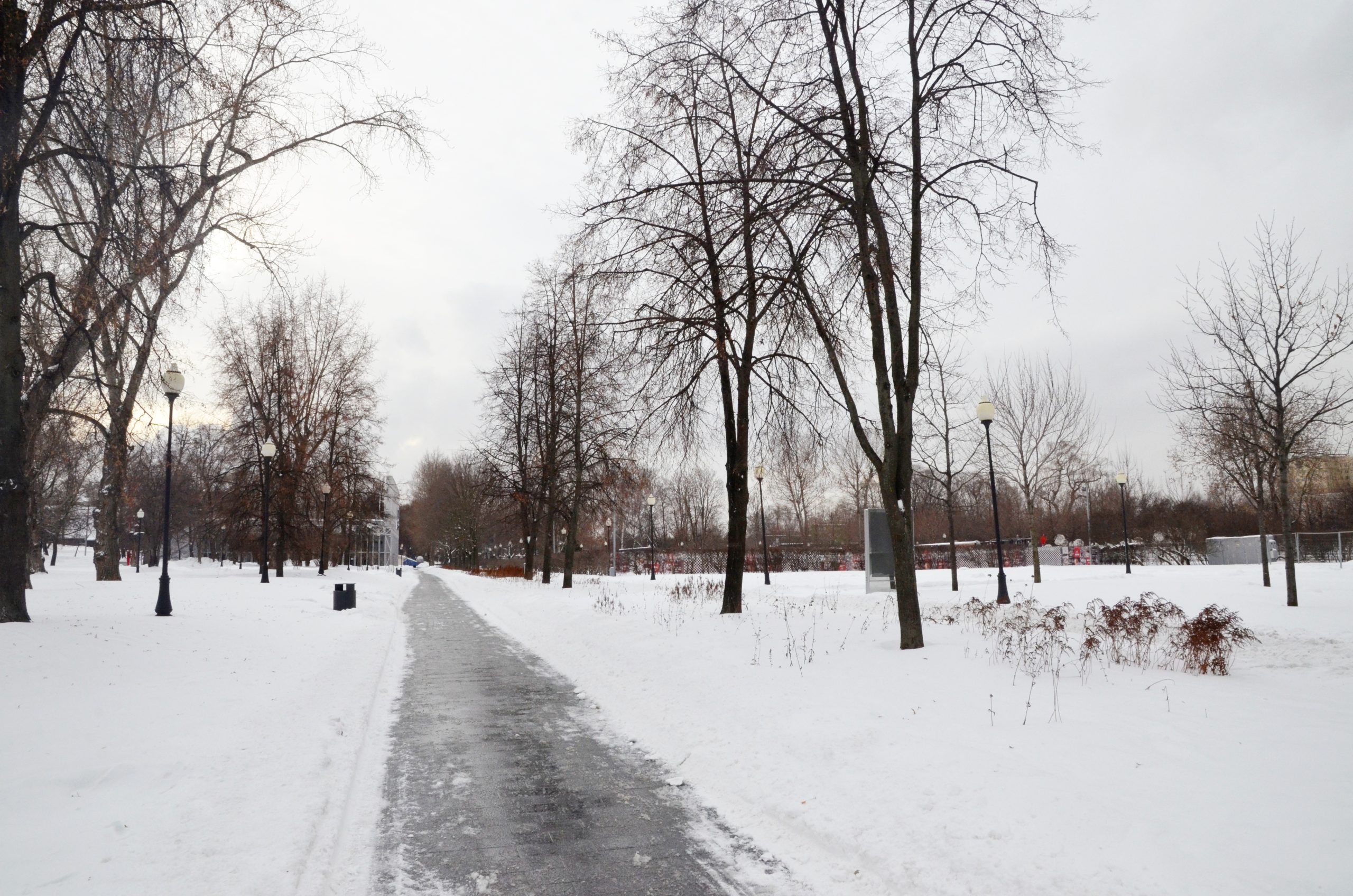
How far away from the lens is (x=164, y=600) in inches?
621

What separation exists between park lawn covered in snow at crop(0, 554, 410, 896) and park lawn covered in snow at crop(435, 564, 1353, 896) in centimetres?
272

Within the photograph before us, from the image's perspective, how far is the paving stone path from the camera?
446 cm

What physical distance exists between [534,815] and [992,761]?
3.29m

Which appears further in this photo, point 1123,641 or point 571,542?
point 571,542

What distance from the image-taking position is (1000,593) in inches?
727

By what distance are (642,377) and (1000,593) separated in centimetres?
1028

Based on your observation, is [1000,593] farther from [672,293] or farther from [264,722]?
[264,722]

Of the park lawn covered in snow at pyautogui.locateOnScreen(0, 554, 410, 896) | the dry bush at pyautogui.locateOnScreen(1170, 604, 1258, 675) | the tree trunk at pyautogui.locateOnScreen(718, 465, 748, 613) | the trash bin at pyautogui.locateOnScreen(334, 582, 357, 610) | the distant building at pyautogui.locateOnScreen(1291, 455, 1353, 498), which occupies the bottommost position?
the trash bin at pyautogui.locateOnScreen(334, 582, 357, 610)

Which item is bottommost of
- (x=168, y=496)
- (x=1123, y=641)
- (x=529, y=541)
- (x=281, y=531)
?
(x=1123, y=641)

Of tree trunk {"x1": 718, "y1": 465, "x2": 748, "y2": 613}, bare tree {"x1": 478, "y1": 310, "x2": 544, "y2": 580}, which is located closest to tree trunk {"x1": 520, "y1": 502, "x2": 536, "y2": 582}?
bare tree {"x1": 478, "y1": 310, "x2": 544, "y2": 580}

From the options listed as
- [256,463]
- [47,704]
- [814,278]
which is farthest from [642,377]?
[256,463]

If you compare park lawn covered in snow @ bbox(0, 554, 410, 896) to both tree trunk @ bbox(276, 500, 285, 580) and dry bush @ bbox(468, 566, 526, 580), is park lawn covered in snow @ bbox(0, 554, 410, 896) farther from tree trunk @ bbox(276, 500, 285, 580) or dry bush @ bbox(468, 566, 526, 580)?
dry bush @ bbox(468, 566, 526, 580)

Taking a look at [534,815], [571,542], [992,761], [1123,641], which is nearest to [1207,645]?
[1123,641]

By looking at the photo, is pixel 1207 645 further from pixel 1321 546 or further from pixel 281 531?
pixel 281 531
